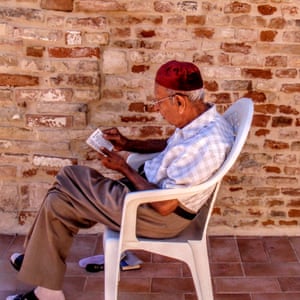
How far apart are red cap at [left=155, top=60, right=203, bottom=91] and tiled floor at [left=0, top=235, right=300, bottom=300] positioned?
3.82ft

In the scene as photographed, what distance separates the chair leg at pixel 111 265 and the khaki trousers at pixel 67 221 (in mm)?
107

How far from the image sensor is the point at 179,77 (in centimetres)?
263

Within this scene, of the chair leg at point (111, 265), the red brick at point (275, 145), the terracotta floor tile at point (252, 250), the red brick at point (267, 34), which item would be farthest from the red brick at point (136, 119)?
the chair leg at point (111, 265)

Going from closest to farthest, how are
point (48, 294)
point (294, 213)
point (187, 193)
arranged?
point (187, 193), point (48, 294), point (294, 213)

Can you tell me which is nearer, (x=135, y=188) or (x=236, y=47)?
(x=135, y=188)

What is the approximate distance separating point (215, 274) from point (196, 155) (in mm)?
1128

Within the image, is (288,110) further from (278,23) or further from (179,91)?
(179,91)

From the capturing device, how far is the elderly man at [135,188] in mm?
2621

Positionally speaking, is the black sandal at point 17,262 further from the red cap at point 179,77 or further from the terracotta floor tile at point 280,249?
the terracotta floor tile at point 280,249

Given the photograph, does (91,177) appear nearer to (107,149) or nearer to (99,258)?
(107,149)

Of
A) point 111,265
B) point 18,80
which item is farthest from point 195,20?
point 111,265

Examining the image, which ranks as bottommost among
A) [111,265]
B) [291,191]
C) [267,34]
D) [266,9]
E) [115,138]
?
[291,191]

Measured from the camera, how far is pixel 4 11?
11.9 ft

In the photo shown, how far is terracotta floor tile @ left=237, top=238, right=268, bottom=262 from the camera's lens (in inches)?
143
